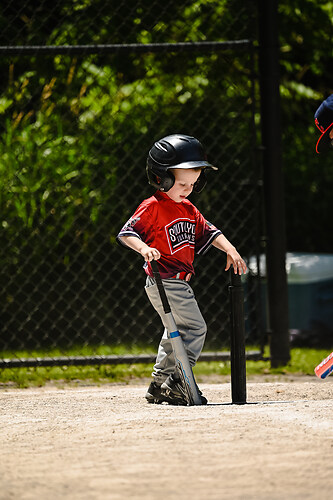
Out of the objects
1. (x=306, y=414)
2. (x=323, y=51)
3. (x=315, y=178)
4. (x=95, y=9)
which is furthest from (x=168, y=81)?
(x=306, y=414)

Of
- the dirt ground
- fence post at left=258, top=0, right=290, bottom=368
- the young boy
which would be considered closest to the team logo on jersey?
the young boy

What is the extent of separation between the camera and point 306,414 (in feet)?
11.3

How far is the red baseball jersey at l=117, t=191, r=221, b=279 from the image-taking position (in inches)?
149

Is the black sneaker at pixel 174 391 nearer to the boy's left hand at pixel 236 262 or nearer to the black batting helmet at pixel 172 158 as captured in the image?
the boy's left hand at pixel 236 262

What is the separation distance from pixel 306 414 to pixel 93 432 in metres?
0.83

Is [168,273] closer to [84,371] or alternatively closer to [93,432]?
[93,432]

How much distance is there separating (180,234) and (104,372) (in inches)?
63.1

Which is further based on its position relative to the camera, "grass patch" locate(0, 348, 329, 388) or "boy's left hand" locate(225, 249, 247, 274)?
"grass patch" locate(0, 348, 329, 388)

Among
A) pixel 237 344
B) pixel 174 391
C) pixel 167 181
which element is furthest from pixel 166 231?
pixel 174 391

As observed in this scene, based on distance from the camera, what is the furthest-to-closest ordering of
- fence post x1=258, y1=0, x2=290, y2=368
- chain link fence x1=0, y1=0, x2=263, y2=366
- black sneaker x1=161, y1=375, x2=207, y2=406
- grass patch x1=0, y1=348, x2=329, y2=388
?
chain link fence x1=0, y1=0, x2=263, y2=366 → fence post x1=258, y1=0, x2=290, y2=368 → grass patch x1=0, y1=348, x2=329, y2=388 → black sneaker x1=161, y1=375, x2=207, y2=406

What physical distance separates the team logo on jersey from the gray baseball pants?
15 centimetres

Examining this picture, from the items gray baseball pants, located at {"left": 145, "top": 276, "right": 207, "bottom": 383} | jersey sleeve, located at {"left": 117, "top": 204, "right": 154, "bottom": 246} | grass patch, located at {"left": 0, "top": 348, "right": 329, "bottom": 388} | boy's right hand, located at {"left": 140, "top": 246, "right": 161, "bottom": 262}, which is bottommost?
grass patch, located at {"left": 0, "top": 348, "right": 329, "bottom": 388}

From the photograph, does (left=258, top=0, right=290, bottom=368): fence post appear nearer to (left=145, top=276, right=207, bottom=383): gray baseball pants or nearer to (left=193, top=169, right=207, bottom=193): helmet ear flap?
(left=193, top=169, right=207, bottom=193): helmet ear flap

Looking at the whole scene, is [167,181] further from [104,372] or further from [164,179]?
[104,372]
